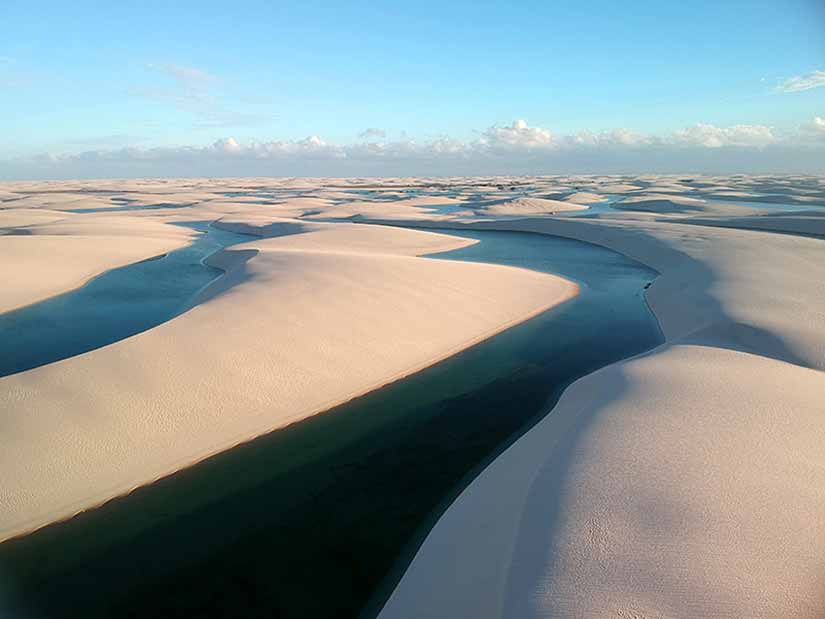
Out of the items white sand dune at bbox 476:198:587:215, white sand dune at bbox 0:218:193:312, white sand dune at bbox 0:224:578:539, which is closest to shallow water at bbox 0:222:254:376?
white sand dune at bbox 0:218:193:312

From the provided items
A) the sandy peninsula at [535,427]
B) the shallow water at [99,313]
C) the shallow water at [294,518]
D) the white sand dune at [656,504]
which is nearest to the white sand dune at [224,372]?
the sandy peninsula at [535,427]

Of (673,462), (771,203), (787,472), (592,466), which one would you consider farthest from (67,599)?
(771,203)

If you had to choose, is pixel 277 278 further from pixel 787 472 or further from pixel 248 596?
pixel 787 472

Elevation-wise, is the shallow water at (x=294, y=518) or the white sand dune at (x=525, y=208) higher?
the shallow water at (x=294, y=518)

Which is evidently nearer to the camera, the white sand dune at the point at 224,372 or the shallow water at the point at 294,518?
the shallow water at the point at 294,518

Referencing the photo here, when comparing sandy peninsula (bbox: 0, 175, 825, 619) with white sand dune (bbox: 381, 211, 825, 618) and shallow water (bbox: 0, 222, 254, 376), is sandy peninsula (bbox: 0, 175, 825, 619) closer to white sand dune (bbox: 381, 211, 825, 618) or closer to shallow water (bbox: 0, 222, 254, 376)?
white sand dune (bbox: 381, 211, 825, 618)

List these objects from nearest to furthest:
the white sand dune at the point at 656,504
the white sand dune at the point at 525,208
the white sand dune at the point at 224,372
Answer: the white sand dune at the point at 656,504
the white sand dune at the point at 224,372
the white sand dune at the point at 525,208

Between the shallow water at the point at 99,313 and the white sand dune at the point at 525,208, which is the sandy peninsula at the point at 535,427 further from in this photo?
the white sand dune at the point at 525,208
